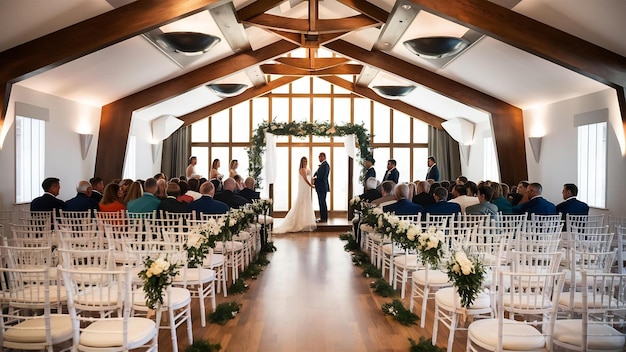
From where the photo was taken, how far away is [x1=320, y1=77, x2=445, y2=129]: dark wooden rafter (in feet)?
47.1

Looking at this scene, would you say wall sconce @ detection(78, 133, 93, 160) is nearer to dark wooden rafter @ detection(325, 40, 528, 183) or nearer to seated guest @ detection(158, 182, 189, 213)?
seated guest @ detection(158, 182, 189, 213)

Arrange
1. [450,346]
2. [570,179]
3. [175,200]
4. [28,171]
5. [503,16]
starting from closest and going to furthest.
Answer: [450,346]
[175,200]
[503,16]
[28,171]
[570,179]

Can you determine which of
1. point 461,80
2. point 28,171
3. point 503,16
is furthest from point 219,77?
point 503,16

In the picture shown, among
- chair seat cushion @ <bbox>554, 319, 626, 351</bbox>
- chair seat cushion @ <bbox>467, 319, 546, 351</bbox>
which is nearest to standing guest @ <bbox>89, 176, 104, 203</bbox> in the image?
chair seat cushion @ <bbox>467, 319, 546, 351</bbox>

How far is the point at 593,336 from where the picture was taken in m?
3.17

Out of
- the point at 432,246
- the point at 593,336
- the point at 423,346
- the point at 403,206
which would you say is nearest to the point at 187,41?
the point at 403,206

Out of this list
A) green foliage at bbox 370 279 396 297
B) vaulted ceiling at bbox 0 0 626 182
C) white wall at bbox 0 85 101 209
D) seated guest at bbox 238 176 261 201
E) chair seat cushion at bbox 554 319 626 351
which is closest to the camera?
chair seat cushion at bbox 554 319 626 351

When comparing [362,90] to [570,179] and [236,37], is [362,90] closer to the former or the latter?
[236,37]

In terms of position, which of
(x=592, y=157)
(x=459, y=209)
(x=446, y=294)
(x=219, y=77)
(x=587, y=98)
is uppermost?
(x=219, y=77)

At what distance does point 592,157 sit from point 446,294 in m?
5.48

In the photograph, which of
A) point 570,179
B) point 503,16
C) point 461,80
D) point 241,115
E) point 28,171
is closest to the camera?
point 503,16

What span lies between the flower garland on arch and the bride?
1.13 metres

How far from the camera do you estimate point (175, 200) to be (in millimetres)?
6375

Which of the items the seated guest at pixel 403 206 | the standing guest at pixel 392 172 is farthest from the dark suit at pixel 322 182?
the seated guest at pixel 403 206
